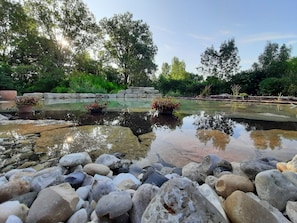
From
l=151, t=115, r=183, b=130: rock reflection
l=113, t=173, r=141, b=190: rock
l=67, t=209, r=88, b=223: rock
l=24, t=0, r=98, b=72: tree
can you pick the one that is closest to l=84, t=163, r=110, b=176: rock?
l=113, t=173, r=141, b=190: rock

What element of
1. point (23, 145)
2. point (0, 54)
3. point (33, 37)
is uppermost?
point (33, 37)

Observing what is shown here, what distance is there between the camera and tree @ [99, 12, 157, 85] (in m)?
25.4

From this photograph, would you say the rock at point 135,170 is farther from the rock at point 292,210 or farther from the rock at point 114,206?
the rock at point 292,210

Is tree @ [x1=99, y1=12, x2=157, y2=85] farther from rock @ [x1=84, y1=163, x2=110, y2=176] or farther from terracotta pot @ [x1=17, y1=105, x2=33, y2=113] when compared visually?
rock @ [x1=84, y1=163, x2=110, y2=176]

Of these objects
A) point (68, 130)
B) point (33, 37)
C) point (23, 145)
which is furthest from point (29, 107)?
point (33, 37)

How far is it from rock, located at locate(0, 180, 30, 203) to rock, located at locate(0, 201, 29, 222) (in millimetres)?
196

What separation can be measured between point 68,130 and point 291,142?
3970mm

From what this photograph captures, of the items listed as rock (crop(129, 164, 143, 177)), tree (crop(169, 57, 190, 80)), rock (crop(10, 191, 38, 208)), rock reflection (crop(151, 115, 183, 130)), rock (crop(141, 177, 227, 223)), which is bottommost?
rock (crop(129, 164, 143, 177))

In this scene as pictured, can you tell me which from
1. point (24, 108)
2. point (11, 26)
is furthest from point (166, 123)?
point (11, 26)

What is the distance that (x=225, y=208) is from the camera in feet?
3.92

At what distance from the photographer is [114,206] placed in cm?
125

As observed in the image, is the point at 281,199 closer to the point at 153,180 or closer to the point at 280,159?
the point at 153,180

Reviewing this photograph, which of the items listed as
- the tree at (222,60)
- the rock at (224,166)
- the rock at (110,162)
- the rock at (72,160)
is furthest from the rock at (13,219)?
the tree at (222,60)

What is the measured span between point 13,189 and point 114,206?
2.72 ft
